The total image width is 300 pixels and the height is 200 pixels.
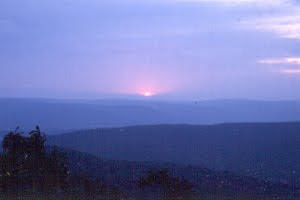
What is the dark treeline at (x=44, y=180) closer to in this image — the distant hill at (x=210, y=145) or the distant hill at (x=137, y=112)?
the distant hill at (x=210, y=145)

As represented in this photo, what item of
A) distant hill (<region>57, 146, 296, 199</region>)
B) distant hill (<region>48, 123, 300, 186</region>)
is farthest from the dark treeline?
distant hill (<region>48, 123, 300, 186</region>)

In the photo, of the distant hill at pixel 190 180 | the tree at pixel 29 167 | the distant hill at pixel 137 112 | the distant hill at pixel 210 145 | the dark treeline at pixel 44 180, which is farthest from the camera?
the distant hill at pixel 137 112

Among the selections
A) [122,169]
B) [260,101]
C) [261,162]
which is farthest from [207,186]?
[260,101]

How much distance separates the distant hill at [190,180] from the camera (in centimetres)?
1566

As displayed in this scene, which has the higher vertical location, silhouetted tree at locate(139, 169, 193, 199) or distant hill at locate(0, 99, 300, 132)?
distant hill at locate(0, 99, 300, 132)

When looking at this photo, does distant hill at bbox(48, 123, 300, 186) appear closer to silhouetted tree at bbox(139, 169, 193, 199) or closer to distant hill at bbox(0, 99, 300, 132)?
silhouetted tree at bbox(139, 169, 193, 199)

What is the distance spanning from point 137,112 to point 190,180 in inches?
3274

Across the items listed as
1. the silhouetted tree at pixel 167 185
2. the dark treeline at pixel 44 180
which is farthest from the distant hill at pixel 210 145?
the dark treeline at pixel 44 180

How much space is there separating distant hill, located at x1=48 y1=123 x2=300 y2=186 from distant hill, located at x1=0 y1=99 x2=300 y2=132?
31745mm

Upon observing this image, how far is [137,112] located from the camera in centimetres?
10206

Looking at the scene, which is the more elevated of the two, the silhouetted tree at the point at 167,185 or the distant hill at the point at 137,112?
the distant hill at the point at 137,112

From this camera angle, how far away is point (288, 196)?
16.8 m

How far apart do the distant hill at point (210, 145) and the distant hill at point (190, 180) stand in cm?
573

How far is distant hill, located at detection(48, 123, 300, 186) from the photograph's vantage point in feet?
104
